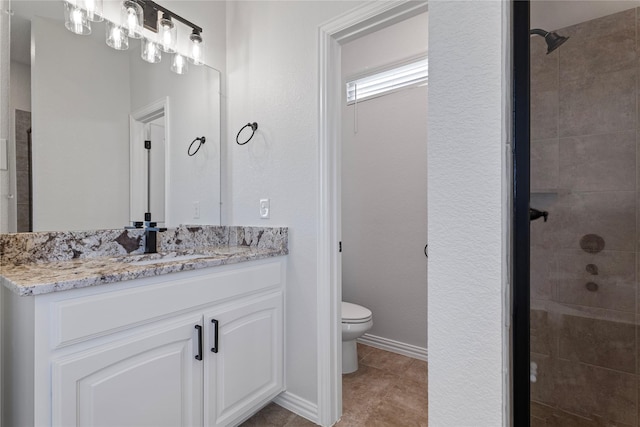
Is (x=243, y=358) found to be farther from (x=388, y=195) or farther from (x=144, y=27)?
(x=144, y=27)

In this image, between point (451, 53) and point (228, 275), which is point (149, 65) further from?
point (451, 53)

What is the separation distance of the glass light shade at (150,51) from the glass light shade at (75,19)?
248mm

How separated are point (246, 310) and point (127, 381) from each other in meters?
0.52

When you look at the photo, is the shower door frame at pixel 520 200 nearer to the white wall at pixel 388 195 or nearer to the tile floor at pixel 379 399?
the tile floor at pixel 379 399

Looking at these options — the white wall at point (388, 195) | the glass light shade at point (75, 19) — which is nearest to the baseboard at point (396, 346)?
the white wall at point (388, 195)

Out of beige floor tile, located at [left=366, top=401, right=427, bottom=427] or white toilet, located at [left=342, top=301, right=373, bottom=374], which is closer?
beige floor tile, located at [left=366, top=401, right=427, bottom=427]

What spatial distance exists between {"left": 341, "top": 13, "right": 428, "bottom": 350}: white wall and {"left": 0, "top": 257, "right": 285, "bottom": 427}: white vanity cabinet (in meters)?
1.07

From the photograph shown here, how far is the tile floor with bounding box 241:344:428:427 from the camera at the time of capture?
156 centimetres

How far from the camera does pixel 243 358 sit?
4.67ft

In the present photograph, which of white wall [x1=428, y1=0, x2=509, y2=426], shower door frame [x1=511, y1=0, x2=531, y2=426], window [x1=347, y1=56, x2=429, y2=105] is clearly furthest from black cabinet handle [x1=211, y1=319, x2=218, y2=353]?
window [x1=347, y1=56, x2=429, y2=105]

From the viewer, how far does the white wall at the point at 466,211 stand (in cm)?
49

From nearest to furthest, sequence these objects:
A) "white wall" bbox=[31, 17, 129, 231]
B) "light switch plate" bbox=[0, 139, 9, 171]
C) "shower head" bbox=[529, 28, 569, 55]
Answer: "shower head" bbox=[529, 28, 569, 55]
"light switch plate" bbox=[0, 139, 9, 171]
"white wall" bbox=[31, 17, 129, 231]

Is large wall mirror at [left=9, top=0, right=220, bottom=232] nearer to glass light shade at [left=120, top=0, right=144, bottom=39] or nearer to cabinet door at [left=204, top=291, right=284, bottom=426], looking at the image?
glass light shade at [left=120, top=0, right=144, bottom=39]

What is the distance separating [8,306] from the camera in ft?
3.40
